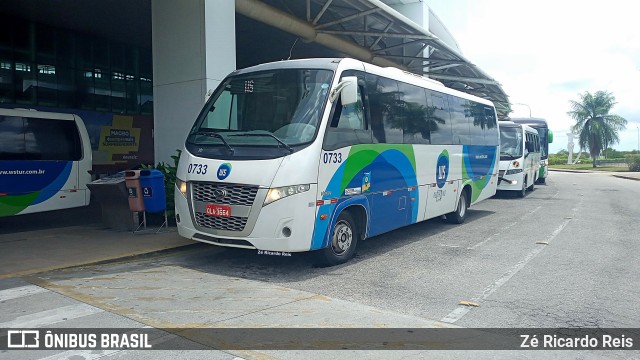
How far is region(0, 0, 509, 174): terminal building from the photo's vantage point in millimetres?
12016

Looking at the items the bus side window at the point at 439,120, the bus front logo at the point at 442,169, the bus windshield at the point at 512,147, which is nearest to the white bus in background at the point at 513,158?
the bus windshield at the point at 512,147

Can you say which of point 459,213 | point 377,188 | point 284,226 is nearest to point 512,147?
point 459,213

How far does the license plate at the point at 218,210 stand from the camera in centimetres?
719

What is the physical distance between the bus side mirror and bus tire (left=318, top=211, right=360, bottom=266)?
175 centimetres

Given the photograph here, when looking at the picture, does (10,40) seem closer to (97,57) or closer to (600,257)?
(97,57)

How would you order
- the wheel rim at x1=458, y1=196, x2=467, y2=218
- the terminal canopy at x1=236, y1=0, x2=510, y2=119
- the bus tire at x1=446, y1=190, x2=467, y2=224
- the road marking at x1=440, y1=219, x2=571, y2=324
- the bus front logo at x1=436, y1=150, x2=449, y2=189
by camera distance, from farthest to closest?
the terminal canopy at x1=236, y1=0, x2=510, y2=119
the wheel rim at x1=458, y1=196, x2=467, y2=218
the bus tire at x1=446, y1=190, x2=467, y2=224
the bus front logo at x1=436, y1=150, x2=449, y2=189
the road marking at x1=440, y1=219, x2=571, y2=324

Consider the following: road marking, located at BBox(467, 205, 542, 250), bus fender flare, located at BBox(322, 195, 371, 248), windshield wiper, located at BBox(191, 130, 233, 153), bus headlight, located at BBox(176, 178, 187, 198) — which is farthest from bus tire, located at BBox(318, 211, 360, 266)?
road marking, located at BBox(467, 205, 542, 250)

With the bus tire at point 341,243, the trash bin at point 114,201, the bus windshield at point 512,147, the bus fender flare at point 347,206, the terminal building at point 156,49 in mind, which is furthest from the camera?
the bus windshield at point 512,147

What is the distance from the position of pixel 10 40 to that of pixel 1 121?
9333 millimetres

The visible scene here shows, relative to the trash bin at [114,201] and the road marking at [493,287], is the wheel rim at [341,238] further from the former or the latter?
the trash bin at [114,201]

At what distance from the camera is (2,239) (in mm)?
9711

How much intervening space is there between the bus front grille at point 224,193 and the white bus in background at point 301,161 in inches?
0.6

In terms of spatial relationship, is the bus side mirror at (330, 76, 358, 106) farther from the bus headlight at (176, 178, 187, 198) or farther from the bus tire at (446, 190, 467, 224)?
the bus tire at (446, 190, 467, 224)

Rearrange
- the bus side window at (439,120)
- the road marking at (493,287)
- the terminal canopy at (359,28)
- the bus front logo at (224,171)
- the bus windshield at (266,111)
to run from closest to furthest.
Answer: the road marking at (493,287) → the bus front logo at (224,171) → the bus windshield at (266,111) → the bus side window at (439,120) → the terminal canopy at (359,28)
